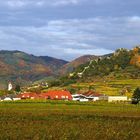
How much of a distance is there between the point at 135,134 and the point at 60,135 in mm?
7348

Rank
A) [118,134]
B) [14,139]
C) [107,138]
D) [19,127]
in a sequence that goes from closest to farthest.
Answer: [14,139] → [107,138] → [118,134] → [19,127]

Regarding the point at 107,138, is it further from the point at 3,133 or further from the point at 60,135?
the point at 3,133

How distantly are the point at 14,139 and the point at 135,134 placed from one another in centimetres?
1211

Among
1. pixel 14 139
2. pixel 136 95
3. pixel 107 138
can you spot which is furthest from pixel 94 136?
pixel 136 95

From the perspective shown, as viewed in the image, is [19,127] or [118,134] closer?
[118,134]

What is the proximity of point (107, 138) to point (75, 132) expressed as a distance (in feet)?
14.6

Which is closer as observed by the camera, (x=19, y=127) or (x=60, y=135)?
(x=60, y=135)

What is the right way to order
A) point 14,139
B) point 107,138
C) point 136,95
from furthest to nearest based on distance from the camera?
point 136,95
point 107,138
point 14,139

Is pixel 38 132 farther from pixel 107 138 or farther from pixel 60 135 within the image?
pixel 107 138

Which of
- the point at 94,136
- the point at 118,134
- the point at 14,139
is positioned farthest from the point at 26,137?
the point at 118,134

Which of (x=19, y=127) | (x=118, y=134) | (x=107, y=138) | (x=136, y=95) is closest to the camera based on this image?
(x=107, y=138)

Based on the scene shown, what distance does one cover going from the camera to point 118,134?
4194cm

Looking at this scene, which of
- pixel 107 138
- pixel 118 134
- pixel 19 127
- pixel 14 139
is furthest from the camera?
pixel 19 127

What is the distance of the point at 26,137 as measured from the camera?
38.2 metres
